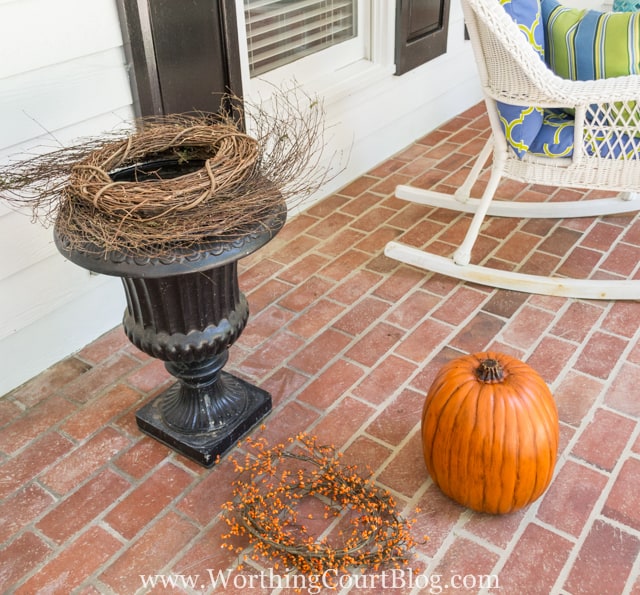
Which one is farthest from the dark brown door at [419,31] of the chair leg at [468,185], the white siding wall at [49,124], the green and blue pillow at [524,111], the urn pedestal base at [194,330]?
the urn pedestal base at [194,330]

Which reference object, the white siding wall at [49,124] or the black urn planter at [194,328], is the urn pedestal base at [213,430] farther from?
the white siding wall at [49,124]

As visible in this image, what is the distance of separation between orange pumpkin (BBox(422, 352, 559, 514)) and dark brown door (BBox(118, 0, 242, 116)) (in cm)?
123

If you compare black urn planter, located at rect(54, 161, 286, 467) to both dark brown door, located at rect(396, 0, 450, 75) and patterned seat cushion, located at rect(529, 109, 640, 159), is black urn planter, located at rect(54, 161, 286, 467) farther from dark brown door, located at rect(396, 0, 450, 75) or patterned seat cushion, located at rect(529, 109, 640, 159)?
dark brown door, located at rect(396, 0, 450, 75)

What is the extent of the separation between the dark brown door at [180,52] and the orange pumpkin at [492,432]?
4.02ft

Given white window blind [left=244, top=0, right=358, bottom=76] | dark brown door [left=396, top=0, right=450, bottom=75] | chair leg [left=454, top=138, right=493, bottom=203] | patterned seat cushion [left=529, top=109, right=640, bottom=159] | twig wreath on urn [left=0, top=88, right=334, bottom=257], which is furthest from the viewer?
dark brown door [left=396, top=0, right=450, bottom=75]

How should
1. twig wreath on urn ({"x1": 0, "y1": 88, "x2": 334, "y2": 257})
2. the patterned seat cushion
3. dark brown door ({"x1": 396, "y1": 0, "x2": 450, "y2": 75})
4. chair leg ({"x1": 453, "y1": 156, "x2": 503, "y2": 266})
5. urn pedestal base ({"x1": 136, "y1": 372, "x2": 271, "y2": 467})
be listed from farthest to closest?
dark brown door ({"x1": 396, "y1": 0, "x2": 450, "y2": 75}) < chair leg ({"x1": 453, "y1": 156, "x2": 503, "y2": 266}) < the patterned seat cushion < urn pedestal base ({"x1": 136, "y1": 372, "x2": 271, "y2": 467}) < twig wreath on urn ({"x1": 0, "y1": 88, "x2": 334, "y2": 257})

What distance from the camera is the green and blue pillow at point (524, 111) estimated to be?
2.10m

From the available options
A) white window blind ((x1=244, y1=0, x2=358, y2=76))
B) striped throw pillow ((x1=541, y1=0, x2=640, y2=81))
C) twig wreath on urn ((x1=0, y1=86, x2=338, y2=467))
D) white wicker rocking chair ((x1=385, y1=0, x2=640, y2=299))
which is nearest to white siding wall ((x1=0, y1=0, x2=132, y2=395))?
twig wreath on urn ((x1=0, y1=86, x2=338, y2=467))

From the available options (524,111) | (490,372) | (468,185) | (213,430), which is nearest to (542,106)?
(524,111)

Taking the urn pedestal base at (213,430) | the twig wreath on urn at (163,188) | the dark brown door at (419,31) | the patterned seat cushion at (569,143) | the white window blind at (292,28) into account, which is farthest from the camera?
the dark brown door at (419,31)

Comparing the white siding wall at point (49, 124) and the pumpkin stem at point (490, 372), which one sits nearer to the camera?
the pumpkin stem at point (490, 372)

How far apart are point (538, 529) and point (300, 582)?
0.56 metres

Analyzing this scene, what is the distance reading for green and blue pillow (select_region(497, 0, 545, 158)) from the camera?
210cm

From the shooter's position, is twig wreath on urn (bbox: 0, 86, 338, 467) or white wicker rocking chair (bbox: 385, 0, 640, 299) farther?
white wicker rocking chair (bbox: 385, 0, 640, 299)
